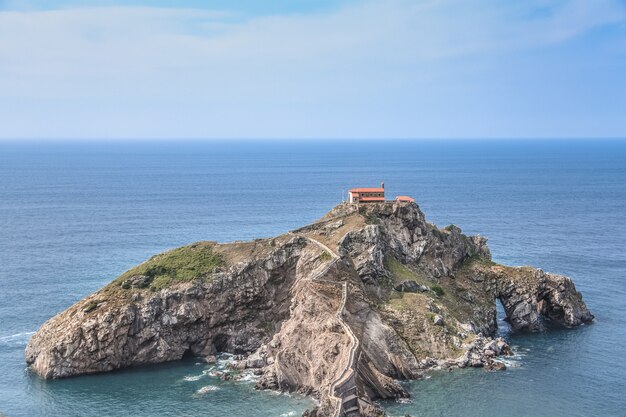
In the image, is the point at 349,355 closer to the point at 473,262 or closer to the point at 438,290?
the point at 438,290

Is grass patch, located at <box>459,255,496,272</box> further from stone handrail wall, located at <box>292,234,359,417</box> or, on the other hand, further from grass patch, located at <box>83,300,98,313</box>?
grass patch, located at <box>83,300,98,313</box>

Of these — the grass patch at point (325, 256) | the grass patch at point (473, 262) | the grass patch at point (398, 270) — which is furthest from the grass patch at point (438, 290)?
the grass patch at point (325, 256)

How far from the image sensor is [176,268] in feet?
372

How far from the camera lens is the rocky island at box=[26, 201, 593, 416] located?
94.9 metres

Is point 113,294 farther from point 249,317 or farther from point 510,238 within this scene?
point 510,238

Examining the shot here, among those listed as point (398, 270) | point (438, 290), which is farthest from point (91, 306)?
point (438, 290)

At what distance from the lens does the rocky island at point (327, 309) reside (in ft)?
311

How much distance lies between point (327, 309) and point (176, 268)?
2728cm

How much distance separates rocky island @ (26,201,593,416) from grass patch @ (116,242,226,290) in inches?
9.2

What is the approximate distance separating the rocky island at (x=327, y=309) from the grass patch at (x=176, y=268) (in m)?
0.23

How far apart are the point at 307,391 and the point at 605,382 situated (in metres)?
38.3

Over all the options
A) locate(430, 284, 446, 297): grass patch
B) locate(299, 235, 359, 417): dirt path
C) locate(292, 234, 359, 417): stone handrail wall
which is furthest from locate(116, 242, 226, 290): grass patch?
locate(430, 284, 446, 297): grass patch

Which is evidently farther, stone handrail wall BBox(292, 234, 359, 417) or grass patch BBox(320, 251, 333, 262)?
grass patch BBox(320, 251, 333, 262)

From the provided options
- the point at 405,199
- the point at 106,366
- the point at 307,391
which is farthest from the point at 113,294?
the point at 405,199
